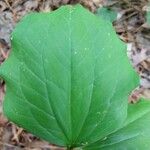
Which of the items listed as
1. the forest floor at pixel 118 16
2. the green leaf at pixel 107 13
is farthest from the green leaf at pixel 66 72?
the green leaf at pixel 107 13

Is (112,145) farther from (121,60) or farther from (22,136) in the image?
(22,136)

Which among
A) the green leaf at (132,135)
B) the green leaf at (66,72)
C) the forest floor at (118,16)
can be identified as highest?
the green leaf at (66,72)

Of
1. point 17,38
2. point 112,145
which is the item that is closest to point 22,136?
point 112,145

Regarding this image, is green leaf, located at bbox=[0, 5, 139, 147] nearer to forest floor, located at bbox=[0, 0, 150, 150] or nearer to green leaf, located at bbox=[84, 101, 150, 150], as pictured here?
green leaf, located at bbox=[84, 101, 150, 150]

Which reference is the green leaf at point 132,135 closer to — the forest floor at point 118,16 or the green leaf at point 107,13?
the forest floor at point 118,16

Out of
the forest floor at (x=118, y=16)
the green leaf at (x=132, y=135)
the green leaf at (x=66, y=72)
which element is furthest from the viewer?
the forest floor at (x=118, y=16)

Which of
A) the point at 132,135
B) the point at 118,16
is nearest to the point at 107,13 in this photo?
the point at 118,16

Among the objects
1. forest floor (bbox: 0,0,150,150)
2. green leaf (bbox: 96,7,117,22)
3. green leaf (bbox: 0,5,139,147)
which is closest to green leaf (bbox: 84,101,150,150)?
green leaf (bbox: 0,5,139,147)

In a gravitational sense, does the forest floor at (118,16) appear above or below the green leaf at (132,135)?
below
